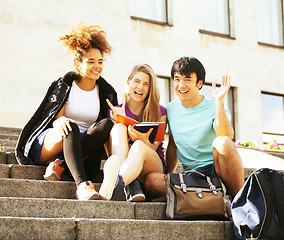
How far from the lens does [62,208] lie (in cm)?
406

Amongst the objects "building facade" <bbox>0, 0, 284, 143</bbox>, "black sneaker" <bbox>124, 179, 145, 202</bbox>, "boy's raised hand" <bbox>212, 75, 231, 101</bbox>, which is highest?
"building facade" <bbox>0, 0, 284, 143</bbox>

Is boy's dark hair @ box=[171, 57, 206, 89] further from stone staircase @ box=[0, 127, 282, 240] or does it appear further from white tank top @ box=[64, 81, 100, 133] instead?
stone staircase @ box=[0, 127, 282, 240]

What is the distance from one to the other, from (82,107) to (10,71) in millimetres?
6016

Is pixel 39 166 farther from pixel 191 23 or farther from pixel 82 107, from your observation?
pixel 191 23

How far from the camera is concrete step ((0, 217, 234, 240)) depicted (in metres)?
3.51

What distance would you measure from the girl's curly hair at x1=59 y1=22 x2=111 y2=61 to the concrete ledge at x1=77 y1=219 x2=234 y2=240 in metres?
2.06

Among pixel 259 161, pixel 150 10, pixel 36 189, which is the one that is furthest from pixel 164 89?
pixel 36 189

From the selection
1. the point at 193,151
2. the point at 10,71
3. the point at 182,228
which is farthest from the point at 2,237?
the point at 10,71

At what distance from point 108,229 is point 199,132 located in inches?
59.1

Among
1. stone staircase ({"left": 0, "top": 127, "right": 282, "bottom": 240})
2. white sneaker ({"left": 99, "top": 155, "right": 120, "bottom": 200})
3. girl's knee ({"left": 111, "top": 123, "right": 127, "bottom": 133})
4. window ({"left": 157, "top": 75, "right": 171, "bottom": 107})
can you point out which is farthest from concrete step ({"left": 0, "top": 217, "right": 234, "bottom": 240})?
window ({"left": 157, "top": 75, "right": 171, "bottom": 107})

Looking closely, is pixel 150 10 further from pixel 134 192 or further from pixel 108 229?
pixel 108 229

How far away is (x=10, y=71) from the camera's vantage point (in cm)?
1095

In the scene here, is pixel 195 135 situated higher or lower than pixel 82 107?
lower

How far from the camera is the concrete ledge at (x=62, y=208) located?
3947mm
